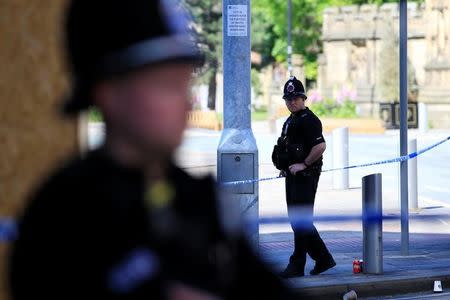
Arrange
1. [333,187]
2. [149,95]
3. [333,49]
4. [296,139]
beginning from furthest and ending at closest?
[333,49] < [333,187] < [296,139] < [149,95]

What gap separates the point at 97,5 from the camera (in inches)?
71.7

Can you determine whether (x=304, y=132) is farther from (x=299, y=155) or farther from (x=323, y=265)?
(x=323, y=265)

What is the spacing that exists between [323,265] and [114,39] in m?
8.52

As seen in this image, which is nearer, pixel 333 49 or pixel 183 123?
pixel 183 123

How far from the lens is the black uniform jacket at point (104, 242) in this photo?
5.77 ft

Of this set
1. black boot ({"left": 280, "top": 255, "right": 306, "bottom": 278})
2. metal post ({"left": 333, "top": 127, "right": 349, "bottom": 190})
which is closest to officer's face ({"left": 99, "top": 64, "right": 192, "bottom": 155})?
black boot ({"left": 280, "top": 255, "right": 306, "bottom": 278})

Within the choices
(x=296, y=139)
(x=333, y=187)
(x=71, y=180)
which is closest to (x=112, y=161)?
(x=71, y=180)

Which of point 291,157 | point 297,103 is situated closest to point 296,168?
point 291,157

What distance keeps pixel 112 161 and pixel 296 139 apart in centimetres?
814

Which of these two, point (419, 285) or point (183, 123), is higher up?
point (183, 123)

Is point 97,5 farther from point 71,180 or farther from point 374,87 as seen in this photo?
point 374,87

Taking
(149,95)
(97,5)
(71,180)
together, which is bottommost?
(71,180)

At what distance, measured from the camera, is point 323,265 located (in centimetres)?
1020

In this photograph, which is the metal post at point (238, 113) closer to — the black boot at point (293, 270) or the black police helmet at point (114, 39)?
the black boot at point (293, 270)
